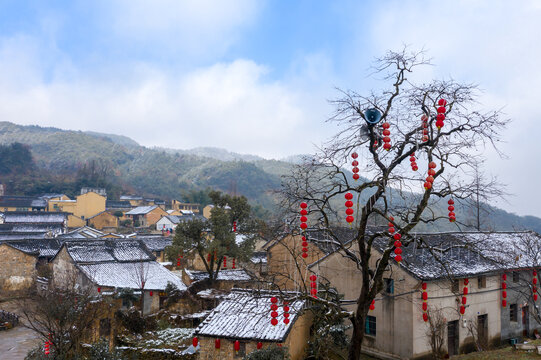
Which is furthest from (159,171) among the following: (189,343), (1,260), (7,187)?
(189,343)

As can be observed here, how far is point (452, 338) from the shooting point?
48.3 ft

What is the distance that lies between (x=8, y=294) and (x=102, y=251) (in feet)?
21.8

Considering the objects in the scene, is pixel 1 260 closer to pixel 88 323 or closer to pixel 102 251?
pixel 102 251

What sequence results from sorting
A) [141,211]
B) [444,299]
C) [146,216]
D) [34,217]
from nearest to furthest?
[444,299] → [34,217] → [146,216] → [141,211]

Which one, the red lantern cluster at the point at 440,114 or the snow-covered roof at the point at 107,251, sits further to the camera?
the snow-covered roof at the point at 107,251

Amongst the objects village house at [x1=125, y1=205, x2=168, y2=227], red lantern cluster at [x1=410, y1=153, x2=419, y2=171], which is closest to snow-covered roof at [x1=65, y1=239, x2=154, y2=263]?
red lantern cluster at [x1=410, y1=153, x2=419, y2=171]

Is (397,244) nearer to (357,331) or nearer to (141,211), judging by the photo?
(357,331)

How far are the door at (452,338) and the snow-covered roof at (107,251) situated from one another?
1842 centimetres

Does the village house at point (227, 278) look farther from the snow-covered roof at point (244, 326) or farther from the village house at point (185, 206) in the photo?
the village house at point (185, 206)

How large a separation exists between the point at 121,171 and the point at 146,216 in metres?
47.4

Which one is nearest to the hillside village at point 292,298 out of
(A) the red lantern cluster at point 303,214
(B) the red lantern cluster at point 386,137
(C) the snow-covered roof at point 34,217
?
(A) the red lantern cluster at point 303,214

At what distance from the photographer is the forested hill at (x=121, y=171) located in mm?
66812

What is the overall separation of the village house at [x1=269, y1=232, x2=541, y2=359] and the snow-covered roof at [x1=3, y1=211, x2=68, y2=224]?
41081mm

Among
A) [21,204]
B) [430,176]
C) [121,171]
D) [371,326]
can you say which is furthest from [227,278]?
[121,171]
